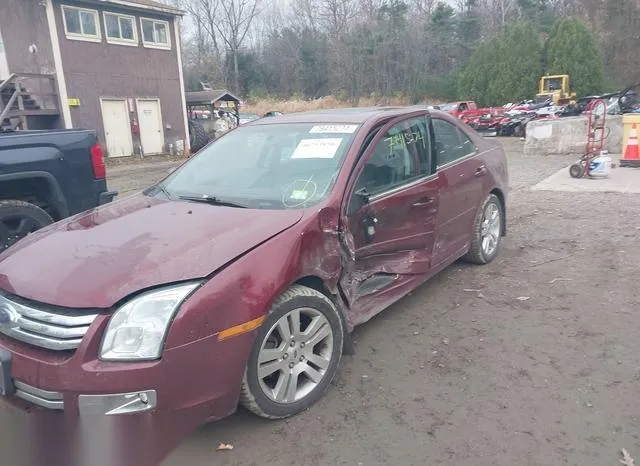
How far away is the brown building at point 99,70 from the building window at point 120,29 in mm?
35

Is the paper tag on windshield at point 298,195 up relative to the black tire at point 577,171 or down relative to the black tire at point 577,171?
up

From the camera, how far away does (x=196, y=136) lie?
25047mm

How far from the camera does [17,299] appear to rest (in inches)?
102

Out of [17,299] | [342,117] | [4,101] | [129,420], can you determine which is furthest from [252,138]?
[4,101]

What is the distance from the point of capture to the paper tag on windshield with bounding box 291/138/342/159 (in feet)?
11.9

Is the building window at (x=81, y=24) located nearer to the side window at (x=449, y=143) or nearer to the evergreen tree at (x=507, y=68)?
the side window at (x=449, y=143)

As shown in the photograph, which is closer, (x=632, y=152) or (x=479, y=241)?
(x=479, y=241)

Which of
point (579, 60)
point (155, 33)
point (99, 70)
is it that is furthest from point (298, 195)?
point (579, 60)

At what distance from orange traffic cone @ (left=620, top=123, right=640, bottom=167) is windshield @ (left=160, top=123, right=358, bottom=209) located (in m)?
9.40

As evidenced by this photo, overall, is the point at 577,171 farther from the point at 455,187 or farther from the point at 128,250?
the point at 128,250

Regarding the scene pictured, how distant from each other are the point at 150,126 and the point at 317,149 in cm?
1977

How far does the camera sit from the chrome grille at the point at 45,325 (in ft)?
7.82

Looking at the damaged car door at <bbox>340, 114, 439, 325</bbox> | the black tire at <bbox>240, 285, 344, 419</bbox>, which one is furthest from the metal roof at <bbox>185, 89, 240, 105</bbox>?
the black tire at <bbox>240, 285, 344, 419</bbox>

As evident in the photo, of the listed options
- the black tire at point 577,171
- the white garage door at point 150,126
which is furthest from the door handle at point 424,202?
the white garage door at point 150,126
